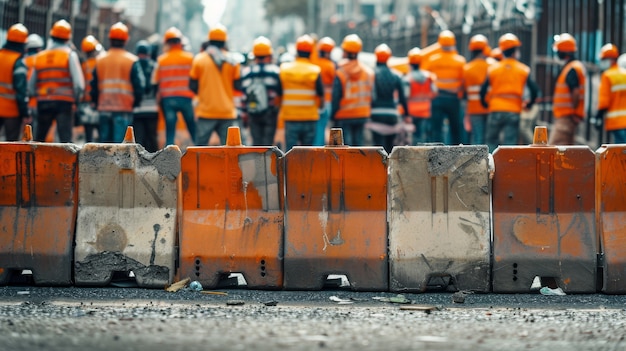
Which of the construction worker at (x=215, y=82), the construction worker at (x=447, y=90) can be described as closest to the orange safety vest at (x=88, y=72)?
the construction worker at (x=215, y=82)

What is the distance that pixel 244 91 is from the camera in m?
15.8

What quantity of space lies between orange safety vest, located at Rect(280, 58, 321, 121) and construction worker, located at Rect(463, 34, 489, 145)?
318 centimetres

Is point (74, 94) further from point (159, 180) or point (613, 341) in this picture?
point (613, 341)

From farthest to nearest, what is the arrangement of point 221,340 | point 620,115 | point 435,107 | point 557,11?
point 557,11 < point 435,107 < point 620,115 < point 221,340

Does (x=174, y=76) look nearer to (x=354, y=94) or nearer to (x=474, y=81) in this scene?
(x=354, y=94)

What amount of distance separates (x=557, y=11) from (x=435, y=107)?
27.0ft

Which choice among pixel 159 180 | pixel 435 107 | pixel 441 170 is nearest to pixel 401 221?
pixel 441 170

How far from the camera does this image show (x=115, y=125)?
52.9 ft

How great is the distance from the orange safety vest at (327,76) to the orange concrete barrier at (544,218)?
9100 mm

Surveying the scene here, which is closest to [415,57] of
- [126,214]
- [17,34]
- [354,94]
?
[354,94]

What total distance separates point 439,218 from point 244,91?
7763 millimetres

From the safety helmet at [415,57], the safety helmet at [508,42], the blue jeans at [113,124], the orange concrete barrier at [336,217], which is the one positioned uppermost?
the safety helmet at [415,57]

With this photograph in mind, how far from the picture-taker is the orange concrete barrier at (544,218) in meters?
8.27

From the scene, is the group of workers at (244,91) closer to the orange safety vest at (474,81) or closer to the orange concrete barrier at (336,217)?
the orange safety vest at (474,81)
